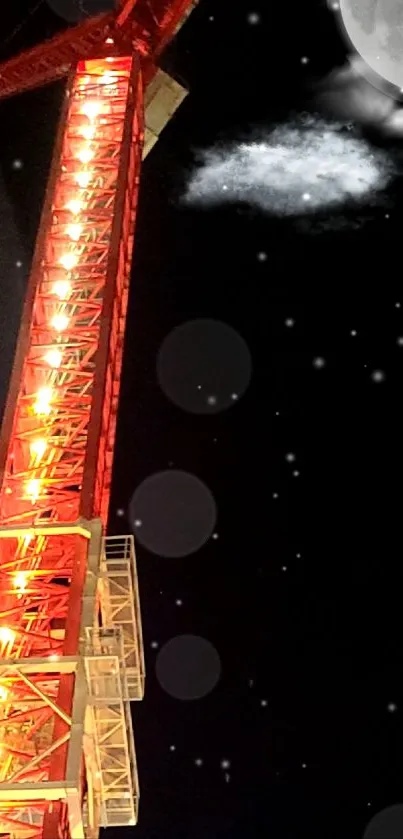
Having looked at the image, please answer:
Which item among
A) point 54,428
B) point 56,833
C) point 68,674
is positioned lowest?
point 56,833

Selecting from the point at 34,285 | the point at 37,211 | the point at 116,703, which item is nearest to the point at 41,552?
the point at 116,703

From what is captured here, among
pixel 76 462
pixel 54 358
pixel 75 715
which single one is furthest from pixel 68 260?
pixel 75 715

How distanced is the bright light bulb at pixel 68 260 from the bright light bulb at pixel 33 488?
510 cm

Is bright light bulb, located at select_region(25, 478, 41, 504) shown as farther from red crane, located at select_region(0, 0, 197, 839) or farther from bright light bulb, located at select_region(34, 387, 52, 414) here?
bright light bulb, located at select_region(34, 387, 52, 414)

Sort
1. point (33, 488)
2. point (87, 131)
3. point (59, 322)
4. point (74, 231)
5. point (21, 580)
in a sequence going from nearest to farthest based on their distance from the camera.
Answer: point (21, 580)
point (33, 488)
point (59, 322)
point (74, 231)
point (87, 131)

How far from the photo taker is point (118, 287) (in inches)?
770

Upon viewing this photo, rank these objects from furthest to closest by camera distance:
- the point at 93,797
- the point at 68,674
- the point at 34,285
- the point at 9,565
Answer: the point at 34,285 < the point at 9,565 < the point at 93,797 < the point at 68,674

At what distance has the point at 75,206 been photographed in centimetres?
2094

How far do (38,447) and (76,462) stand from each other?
711 millimetres

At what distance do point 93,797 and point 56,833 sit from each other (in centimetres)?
178

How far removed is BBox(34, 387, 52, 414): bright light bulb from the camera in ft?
57.3

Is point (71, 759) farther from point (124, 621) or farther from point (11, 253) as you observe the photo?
point (11, 253)

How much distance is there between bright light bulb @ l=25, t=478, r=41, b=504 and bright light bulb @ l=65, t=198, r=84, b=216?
21.9ft

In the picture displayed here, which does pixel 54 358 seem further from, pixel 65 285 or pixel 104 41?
pixel 104 41
